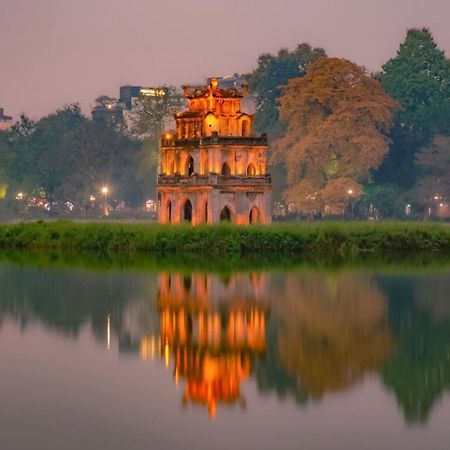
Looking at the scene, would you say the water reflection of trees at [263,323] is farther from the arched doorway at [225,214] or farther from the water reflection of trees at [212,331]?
the arched doorway at [225,214]

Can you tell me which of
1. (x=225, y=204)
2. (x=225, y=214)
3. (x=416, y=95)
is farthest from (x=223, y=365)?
(x=416, y=95)

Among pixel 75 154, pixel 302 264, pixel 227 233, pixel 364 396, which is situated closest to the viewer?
pixel 364 396

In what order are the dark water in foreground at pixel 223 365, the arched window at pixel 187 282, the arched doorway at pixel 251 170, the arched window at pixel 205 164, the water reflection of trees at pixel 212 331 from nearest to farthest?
the dark water in foreground at pixel 223 365, the water reflection of trees at pixel 212 331, the arched window at pixel 187 282, the arched window at pixel 205 164, the arched doorway at pixel 251 170

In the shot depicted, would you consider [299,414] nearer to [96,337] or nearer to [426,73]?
[96,337]

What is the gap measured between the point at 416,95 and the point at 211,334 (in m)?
65.9

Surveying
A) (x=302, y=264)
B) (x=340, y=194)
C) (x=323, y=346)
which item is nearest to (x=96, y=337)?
(x=323, y=346)

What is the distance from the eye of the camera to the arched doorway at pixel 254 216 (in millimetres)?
62438

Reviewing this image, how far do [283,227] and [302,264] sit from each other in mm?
8250

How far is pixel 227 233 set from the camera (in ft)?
179

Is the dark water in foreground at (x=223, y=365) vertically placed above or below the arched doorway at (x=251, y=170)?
below

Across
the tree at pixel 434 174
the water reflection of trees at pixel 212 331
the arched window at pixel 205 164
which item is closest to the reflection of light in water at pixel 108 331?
the water reflection of trees at pixel 212 331

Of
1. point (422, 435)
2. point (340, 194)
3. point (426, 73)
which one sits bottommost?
point (422, 435)

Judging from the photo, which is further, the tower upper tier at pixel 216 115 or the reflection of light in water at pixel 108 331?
the tower upper tier at pixel 216 115

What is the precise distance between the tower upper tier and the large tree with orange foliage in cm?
1544
